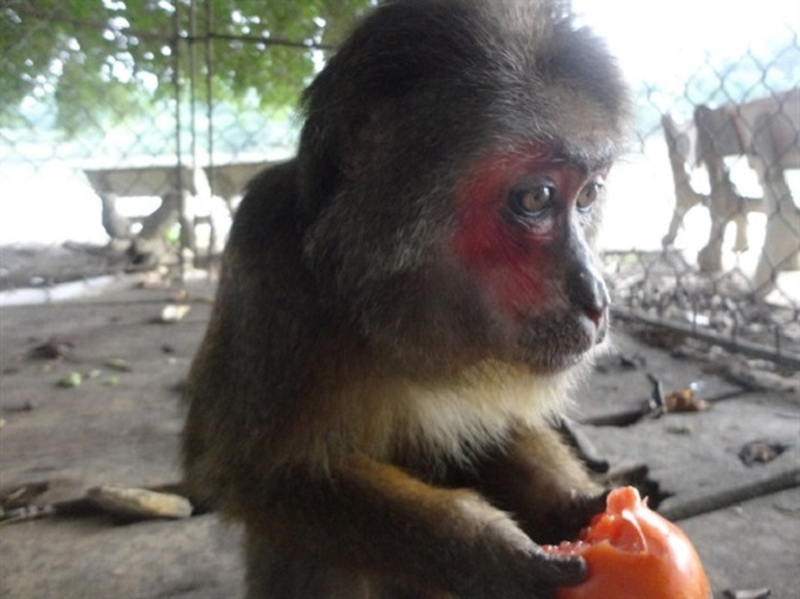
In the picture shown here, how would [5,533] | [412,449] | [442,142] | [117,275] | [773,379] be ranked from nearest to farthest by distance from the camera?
[442,142], [412,449], [5,533], [773,379], [117,275]

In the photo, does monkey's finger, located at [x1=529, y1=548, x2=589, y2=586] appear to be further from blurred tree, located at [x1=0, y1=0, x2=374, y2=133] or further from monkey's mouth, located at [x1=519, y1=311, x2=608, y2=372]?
blurred tree, located at [x1=0, y1=0, x2=374, y2=133]

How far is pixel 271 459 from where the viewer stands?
212 cm

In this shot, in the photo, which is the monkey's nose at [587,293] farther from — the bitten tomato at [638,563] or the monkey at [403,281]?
the bitten tomato at [638,563]

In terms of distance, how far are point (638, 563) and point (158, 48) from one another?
6.14 meters

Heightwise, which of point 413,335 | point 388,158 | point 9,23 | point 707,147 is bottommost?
point 413,335

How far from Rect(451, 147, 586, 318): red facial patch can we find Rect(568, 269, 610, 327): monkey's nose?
0.22 ft

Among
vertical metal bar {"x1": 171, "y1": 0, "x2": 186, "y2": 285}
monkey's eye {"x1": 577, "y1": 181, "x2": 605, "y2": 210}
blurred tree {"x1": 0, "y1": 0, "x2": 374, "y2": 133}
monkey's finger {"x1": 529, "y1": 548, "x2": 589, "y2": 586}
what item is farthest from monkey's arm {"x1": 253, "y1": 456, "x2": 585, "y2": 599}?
vertical metal bar {"x1": 171, "y1": 0, "x2": 186, "y2": 285}

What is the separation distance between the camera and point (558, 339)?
2051 mm

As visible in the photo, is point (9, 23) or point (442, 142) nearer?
point (442, 142)

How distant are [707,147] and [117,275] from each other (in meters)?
5.13

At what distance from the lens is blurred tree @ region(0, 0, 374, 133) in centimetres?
606

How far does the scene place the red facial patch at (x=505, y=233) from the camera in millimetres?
2045

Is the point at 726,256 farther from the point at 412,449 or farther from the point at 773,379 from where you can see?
the point at 412,449

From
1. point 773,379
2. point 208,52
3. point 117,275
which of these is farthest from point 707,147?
point 117,275
